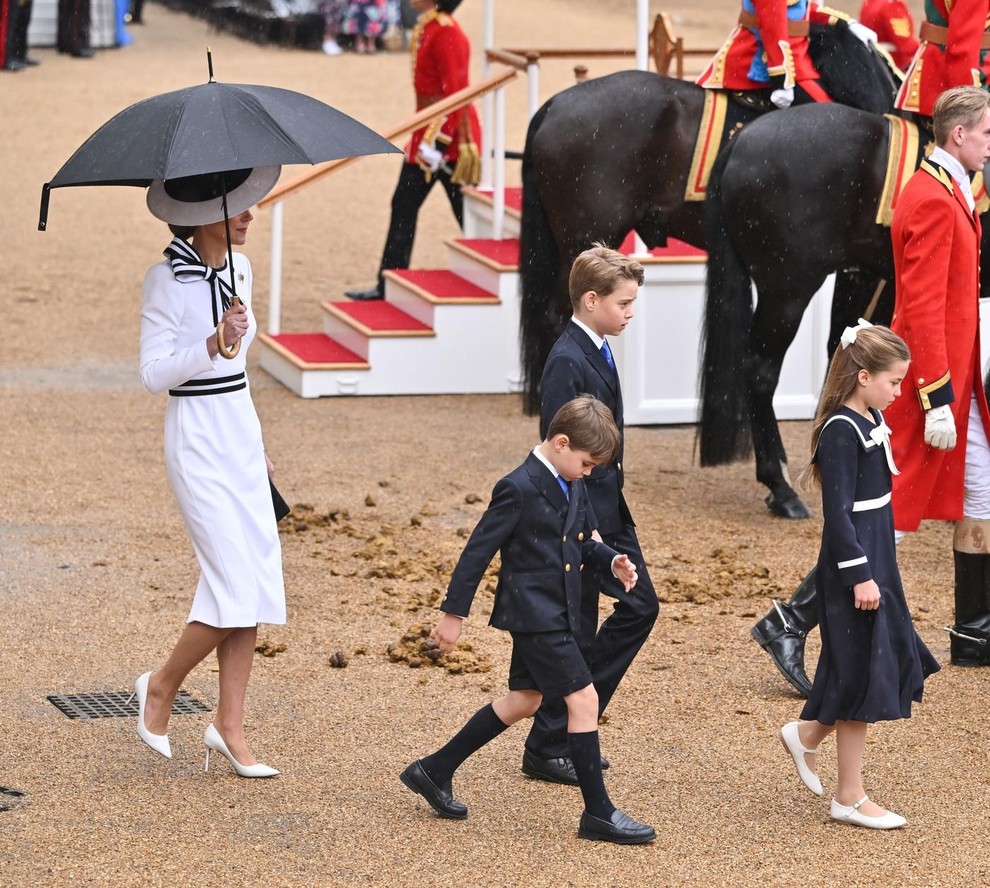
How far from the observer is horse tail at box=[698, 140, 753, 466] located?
708 cm

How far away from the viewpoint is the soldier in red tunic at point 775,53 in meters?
7.48

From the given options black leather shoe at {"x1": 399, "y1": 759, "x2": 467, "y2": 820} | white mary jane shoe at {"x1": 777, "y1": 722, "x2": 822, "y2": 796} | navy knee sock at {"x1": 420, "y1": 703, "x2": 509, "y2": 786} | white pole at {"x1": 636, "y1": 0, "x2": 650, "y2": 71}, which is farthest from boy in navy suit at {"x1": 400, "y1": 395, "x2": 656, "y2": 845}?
white pole at {"x1": 636, "y1": 0, "x2": 650, "y2": 71}

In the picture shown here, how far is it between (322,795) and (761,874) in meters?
1.06

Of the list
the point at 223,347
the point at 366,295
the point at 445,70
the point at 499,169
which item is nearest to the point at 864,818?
the point at 223,347

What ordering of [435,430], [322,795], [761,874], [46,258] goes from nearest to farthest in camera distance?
[761,874]
[322,795]
[435,430]
[46,258]

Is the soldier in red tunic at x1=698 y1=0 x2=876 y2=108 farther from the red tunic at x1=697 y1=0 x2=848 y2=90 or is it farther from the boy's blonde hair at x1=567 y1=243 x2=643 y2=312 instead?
the boy's blonde hair at x1=567 y1=243 x2=643 y2=312

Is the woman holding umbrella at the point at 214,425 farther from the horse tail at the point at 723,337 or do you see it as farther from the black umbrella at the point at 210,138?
the horse tail at the point at 723,337

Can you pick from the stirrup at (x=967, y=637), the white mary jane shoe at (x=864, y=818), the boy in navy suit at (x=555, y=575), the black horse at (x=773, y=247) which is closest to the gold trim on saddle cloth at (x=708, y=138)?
the black horse at (x=773, y=247)

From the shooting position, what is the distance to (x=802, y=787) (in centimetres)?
435

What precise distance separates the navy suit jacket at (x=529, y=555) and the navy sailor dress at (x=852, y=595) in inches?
23.5

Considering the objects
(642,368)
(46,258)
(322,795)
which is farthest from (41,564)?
(46,258)

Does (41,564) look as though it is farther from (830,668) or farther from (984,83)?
(984,83)

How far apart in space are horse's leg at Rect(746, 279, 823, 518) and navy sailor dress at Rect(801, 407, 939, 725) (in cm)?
301

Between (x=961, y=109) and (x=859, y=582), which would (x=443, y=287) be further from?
(x=859, y=582)
